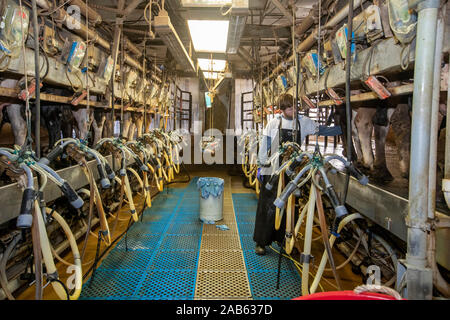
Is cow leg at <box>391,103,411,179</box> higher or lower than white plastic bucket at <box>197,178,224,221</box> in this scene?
higher

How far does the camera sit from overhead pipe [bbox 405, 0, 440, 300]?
1.45 metres

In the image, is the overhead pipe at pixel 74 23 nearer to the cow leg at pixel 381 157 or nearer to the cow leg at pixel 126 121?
the cow leg at pixel 126 121

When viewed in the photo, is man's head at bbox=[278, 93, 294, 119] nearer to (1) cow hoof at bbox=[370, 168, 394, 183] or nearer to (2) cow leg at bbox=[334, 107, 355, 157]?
(1) cow hoof at bbox=[370, 168, 394, 183]

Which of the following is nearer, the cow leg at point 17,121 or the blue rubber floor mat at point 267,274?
the blue rubber floor mat at point 267,274

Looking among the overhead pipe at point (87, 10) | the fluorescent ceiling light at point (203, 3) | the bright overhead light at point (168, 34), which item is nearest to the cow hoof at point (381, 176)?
the fluorescent ceiling light at point (203, 3)

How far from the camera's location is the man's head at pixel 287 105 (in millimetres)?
3348

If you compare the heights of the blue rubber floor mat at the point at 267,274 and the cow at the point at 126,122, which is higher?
the cow at the point at 126,122

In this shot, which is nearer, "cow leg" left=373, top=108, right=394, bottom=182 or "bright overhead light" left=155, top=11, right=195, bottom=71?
"cow leg" left=373, top=108, right=394, bottom=182

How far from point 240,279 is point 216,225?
1.74 meters

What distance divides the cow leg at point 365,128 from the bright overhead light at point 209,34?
2251 millimetres

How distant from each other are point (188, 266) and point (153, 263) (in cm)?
41

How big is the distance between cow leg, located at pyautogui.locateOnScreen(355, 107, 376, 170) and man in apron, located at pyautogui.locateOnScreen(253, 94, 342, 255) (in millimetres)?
912

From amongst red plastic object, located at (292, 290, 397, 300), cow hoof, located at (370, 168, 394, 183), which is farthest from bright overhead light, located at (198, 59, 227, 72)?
red plastic object, located at (292, 290, 397, 300)
